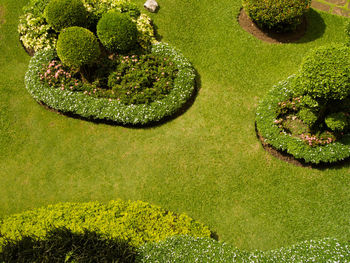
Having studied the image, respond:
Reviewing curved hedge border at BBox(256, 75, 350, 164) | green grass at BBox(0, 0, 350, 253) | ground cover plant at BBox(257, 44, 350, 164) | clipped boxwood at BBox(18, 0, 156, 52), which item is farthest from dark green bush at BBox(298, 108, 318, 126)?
clipped boxwood at BBox(18, 0, 156, 52)

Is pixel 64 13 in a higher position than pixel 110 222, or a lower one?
higher

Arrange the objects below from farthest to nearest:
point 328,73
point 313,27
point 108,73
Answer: point 313,27
point 108,73
point 328,73

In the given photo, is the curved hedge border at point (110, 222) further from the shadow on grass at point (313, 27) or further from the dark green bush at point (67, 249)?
the shadow on grass at point (313, 27)

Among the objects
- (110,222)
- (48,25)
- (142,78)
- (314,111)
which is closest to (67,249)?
(110,222)

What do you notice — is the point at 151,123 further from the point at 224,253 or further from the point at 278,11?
the point at 278,11

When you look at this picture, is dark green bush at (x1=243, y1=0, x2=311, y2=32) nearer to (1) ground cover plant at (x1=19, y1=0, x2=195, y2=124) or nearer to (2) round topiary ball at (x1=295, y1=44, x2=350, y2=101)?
(1) ground cover plant at (x1=19, y1=0, x2=195, y2=124)

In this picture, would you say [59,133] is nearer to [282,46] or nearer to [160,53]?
[160,53]
